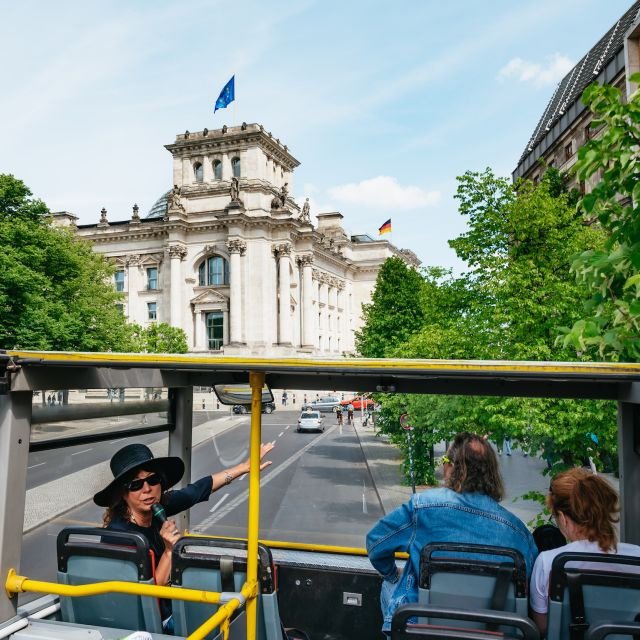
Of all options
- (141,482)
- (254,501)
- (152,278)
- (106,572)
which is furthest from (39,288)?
(152,278)

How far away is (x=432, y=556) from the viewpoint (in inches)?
153

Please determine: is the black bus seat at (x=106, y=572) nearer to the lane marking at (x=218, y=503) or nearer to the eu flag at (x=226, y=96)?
the lane marking at (x=218, y=503)

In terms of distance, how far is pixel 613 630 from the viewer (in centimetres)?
348

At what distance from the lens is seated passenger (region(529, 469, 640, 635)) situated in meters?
3.90

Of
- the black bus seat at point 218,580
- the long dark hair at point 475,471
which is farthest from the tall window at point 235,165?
the long dark hair at point 475,471

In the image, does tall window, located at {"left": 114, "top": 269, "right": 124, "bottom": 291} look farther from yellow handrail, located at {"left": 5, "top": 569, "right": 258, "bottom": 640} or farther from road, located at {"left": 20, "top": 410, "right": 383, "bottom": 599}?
yellow handrail, located at {"left": 5, "top": 569, "right": 258, "bottom": 640}

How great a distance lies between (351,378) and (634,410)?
7.18 ft

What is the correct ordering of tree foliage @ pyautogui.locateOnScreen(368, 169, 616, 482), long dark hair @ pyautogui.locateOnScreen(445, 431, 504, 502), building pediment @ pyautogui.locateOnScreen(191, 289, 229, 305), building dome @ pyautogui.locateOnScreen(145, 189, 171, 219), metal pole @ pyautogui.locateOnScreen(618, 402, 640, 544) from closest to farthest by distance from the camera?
long dark hair @ pyautogui.locateOnScreen(445, 431, 504, 502) → metal pole @ pyautogui.locateOnScreen(618, 402, 640, 544) → tree foliage @ pyautogui.locateOnScreen(368, 169, 616, 482) → building pediment @ pyautogui.locateOnScreen(191, 289, 229, 305) → building dome @ pyautogui.locateOnScreen(145, 189, 171, 219)

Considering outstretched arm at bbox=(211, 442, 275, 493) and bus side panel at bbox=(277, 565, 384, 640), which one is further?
bus side panel at bbox=(277, 565, 384, 640)

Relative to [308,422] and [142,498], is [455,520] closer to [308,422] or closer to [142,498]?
[142,498]

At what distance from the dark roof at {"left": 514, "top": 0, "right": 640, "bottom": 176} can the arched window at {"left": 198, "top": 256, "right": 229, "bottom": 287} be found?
110 ft

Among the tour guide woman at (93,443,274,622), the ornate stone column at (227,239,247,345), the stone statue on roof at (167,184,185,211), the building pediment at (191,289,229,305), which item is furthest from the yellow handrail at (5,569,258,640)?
the stone statue on roof at (167,184,185,211)

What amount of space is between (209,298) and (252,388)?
6765 centimetres

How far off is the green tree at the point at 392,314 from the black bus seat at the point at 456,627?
36959 mm
